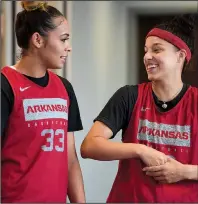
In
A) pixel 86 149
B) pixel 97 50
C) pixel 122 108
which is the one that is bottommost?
pixel 86 149

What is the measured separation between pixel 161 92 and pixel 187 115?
0.10 m

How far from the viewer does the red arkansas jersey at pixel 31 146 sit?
0.94 meters

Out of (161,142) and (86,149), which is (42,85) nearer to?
(86,149)

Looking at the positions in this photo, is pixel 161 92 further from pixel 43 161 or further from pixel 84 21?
pixel 84 21

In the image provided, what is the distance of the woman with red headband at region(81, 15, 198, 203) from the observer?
96 cm

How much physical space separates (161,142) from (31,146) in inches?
13.9

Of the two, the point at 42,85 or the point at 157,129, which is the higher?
the point at 42,85

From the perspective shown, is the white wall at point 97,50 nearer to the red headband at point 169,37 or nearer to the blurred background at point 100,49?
the blurred background at point 100,49

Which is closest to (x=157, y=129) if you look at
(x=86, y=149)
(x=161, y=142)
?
(x=161, y=142)

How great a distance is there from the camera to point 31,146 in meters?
0.95

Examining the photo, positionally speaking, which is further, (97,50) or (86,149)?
(97,50)

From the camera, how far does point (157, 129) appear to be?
100cm

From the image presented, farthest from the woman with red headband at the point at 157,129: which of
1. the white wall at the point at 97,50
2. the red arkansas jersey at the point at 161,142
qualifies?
the white wall at the point at 97,50

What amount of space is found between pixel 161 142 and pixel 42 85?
0.36 meters
